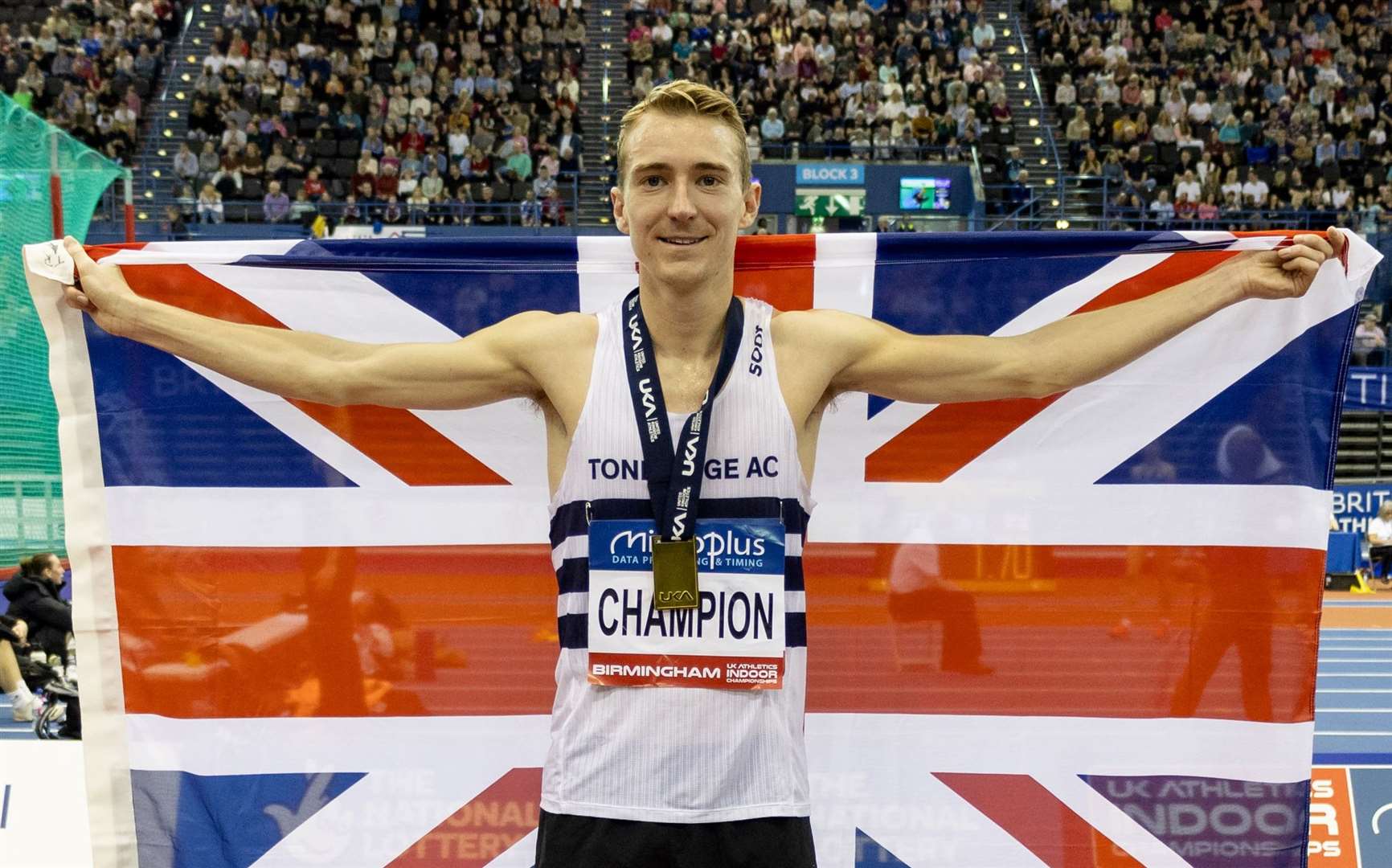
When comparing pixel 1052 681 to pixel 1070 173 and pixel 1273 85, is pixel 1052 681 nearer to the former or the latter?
pixel 1070 173

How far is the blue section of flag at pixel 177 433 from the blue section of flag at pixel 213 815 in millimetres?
856

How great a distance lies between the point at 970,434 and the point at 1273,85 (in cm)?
2185

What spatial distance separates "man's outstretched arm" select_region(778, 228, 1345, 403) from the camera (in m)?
2.69

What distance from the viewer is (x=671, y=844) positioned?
2.38 meters

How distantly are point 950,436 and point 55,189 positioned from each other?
6832 millimetres

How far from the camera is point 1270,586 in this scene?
338cm

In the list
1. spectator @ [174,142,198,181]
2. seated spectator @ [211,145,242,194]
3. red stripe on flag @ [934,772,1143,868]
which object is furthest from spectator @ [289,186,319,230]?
Result: red stripe on flag @ [934,772,1143,868]

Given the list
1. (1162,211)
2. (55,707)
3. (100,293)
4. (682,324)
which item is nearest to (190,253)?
(100,293)

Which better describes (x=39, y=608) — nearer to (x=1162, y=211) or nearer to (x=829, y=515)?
(x=829, y=515)

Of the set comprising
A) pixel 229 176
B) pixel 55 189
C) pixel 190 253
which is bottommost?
pixel 190 253

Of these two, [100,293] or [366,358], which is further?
[100,293]

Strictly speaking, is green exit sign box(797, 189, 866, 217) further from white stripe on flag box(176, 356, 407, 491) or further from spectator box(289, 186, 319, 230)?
white stripe on flag box(176, 356, 407, 491)

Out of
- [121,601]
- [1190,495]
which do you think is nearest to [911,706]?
[1190,495]

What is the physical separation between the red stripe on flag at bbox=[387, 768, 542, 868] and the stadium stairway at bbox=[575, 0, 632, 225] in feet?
49.9
